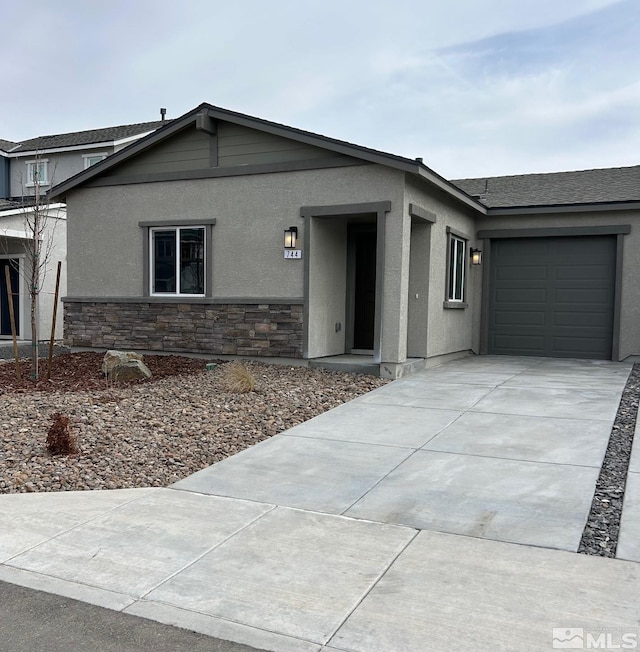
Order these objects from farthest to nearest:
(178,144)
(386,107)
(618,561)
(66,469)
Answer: (386,107) < (178,144) < (66,469) < (618,561)

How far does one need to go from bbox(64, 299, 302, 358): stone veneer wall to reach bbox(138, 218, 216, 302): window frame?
0.18 m

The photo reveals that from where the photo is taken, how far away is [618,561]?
3.60 metres

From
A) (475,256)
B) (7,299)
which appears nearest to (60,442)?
(475,256)

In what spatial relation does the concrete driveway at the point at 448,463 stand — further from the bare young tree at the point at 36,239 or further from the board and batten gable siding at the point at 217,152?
the bare young tree at the point at 36,239

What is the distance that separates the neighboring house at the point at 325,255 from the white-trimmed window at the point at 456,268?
0.07 meters

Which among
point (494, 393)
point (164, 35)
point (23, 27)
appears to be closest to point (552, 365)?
point (494, 393)

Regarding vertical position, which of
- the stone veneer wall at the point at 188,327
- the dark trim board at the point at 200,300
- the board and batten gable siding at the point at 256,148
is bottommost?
the stone veneer wall at the point at 188,327

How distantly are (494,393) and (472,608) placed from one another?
5682 millimetres

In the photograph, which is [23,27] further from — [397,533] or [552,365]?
[397,533]

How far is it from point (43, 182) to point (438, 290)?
16566mm

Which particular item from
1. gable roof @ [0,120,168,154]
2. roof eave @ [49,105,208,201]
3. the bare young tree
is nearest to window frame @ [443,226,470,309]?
roof eave @ [49,105,208,201]

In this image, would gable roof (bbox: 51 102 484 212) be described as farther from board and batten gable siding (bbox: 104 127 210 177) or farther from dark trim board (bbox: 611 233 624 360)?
dark trim board (bbox: 611 233 624 360)

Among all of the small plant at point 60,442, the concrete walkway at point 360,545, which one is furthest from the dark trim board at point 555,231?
the small plant at point 60,442

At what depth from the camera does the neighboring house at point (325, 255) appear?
33.0ft
